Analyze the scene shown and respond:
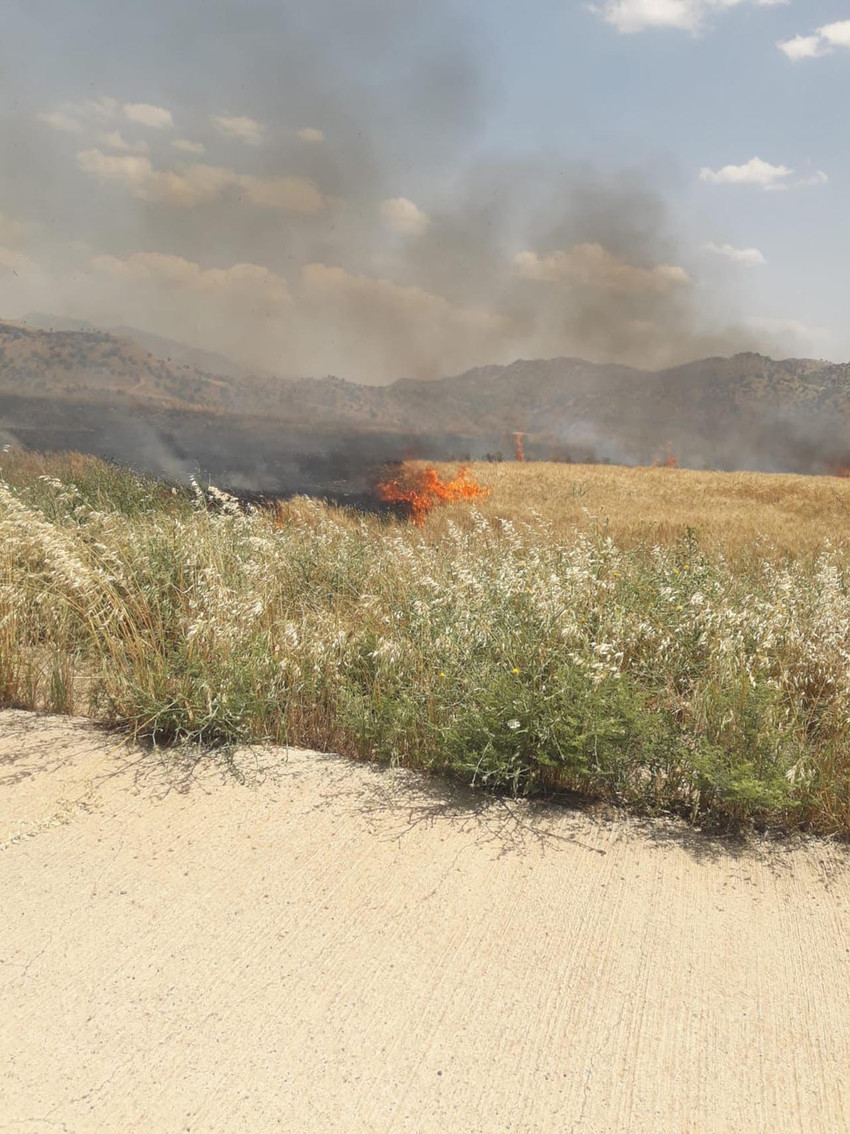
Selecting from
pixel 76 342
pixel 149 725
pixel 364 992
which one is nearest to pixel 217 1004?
pixel 364 992

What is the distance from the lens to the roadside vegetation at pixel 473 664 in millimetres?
3518

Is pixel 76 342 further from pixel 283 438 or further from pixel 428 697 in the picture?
pixel 428 697

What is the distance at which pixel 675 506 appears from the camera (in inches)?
673

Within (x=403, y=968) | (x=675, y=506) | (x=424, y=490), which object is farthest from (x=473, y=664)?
(x=424, y=490)

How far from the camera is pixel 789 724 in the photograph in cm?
391

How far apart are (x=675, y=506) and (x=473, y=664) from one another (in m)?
14.1

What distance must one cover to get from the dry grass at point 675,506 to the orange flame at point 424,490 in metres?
→ 0.46

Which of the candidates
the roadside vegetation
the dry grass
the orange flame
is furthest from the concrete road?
the orange flame

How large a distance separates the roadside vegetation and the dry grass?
3.22 meters

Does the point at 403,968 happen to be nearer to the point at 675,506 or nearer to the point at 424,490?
the point at 675,506

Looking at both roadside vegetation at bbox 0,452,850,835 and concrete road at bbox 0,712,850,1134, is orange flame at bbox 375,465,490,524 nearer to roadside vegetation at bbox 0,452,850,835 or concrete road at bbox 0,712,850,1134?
roadside vegetation at bbox 0,452,850,835

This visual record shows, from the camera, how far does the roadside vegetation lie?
3.52 meters

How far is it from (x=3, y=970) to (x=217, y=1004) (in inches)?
28.0

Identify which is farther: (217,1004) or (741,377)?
(741,377)
